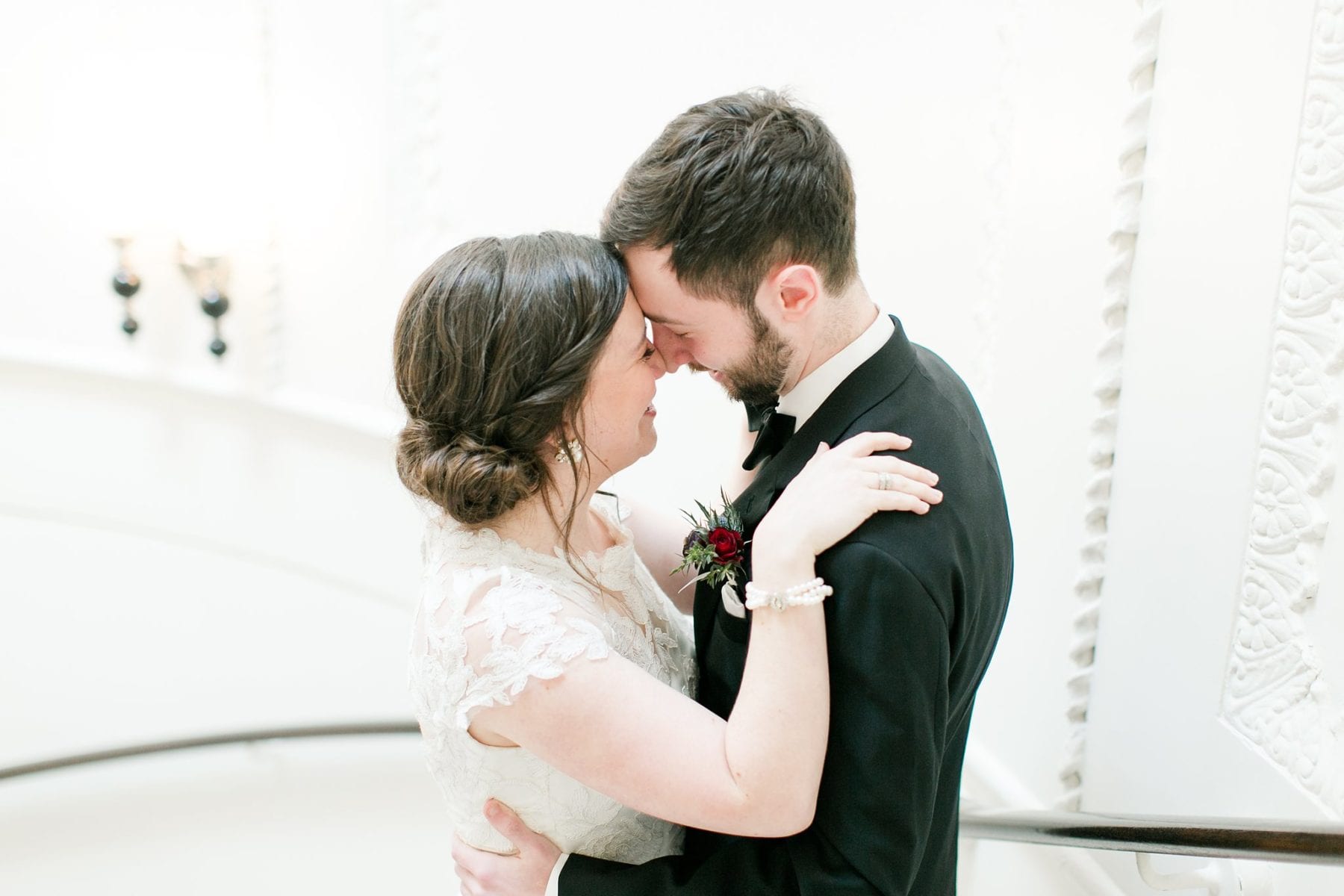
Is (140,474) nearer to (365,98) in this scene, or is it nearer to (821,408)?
(365,98)

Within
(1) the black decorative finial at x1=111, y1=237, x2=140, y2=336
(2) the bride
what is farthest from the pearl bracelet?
(1) the black decorative finial at x1=111, y1=237, x2=140, y2=336

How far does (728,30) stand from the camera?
9.22 ft

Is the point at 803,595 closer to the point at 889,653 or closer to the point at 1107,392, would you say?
the point at 889,653

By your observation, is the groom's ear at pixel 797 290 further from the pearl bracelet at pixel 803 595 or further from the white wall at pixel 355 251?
the white wall at pixel 355 251

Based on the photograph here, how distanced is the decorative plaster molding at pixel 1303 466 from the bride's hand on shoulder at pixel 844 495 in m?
0.54

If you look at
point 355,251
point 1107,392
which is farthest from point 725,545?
point 355,251

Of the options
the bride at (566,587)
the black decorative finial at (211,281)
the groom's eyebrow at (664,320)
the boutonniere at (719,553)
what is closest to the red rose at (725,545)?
the boutonniere at (719,553)

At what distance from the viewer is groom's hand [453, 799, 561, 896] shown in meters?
1.87

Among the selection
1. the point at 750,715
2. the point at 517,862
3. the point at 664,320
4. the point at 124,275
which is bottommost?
the point at 517,862

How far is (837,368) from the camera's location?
1764mm

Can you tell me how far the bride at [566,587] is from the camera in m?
1.54

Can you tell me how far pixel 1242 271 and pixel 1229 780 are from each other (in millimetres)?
811

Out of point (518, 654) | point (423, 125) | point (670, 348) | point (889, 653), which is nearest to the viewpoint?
point (889, 653)

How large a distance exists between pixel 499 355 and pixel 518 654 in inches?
17.5
